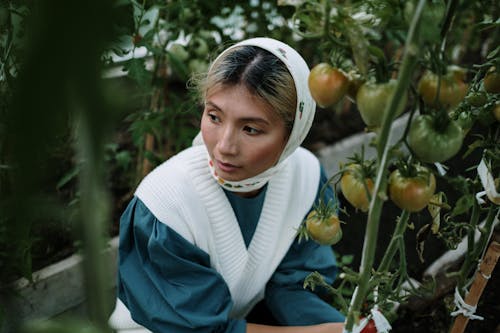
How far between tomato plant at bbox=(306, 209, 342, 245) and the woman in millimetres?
317

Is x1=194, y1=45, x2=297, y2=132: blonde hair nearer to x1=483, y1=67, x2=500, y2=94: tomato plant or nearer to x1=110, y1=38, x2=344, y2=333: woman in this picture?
x1=110, y1=38, x2=344, y2=333: woman

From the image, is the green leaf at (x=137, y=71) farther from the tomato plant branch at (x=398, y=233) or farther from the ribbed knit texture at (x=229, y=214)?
the tomato plant branch at (x=398, y=233)

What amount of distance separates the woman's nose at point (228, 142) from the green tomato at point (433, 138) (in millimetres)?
486

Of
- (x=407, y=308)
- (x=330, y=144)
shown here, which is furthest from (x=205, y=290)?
(x=330, y=144)

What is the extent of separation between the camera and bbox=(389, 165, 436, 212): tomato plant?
1.70ft

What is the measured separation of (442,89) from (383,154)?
0.27 feet

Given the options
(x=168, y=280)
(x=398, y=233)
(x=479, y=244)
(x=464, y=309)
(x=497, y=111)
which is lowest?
(x=168, y=280)

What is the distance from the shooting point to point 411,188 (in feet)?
1.70

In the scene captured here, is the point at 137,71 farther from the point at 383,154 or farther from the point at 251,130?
the point at 383,154

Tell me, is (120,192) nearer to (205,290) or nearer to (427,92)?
(205,290)

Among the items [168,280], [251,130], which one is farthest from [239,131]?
[168,280]

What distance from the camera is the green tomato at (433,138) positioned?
49 cm

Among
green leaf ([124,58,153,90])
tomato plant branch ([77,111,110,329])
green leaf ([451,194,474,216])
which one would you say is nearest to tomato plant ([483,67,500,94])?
green leaf ([451,194,474,216])

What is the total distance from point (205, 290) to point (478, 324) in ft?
2.25
